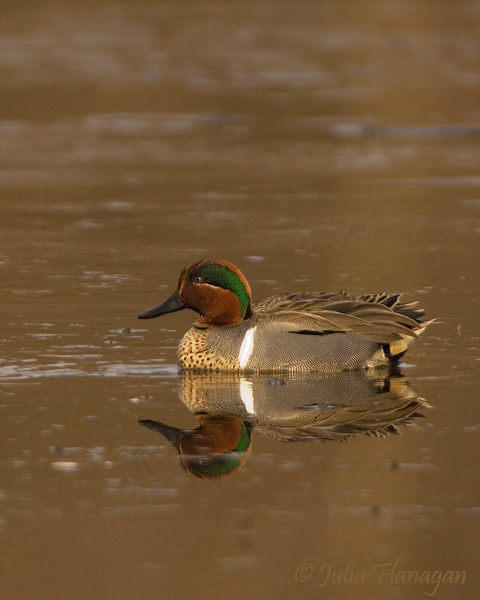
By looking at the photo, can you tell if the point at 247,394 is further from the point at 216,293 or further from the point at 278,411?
the point at 216,293

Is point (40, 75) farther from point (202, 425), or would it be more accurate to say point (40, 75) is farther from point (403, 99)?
point (202, 425)

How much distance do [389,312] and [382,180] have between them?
7.98m

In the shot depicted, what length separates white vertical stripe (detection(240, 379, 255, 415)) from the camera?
880 centimetres

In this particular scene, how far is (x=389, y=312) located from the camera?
979cm

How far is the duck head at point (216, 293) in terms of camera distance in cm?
987

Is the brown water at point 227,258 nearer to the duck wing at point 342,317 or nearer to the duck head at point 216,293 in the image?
the duck wing at point 342,317

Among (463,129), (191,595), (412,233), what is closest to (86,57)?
(463,129)

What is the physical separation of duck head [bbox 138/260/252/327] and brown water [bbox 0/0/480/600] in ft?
1.44

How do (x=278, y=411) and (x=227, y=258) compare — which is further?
(x=227, y=258)

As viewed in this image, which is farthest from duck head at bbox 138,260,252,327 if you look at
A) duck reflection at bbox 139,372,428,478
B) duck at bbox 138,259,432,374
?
duck reflection at bbox 139,372,428,478

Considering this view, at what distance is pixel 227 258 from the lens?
13.7 meters

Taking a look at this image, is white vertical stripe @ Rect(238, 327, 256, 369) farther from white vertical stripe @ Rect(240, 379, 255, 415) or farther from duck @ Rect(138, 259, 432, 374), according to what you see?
white vertical stripe @ Rect(240, 379, 255, 415)

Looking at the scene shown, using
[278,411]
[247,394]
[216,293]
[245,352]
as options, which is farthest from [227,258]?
[278,411]

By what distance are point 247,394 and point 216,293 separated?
986 millimetres
